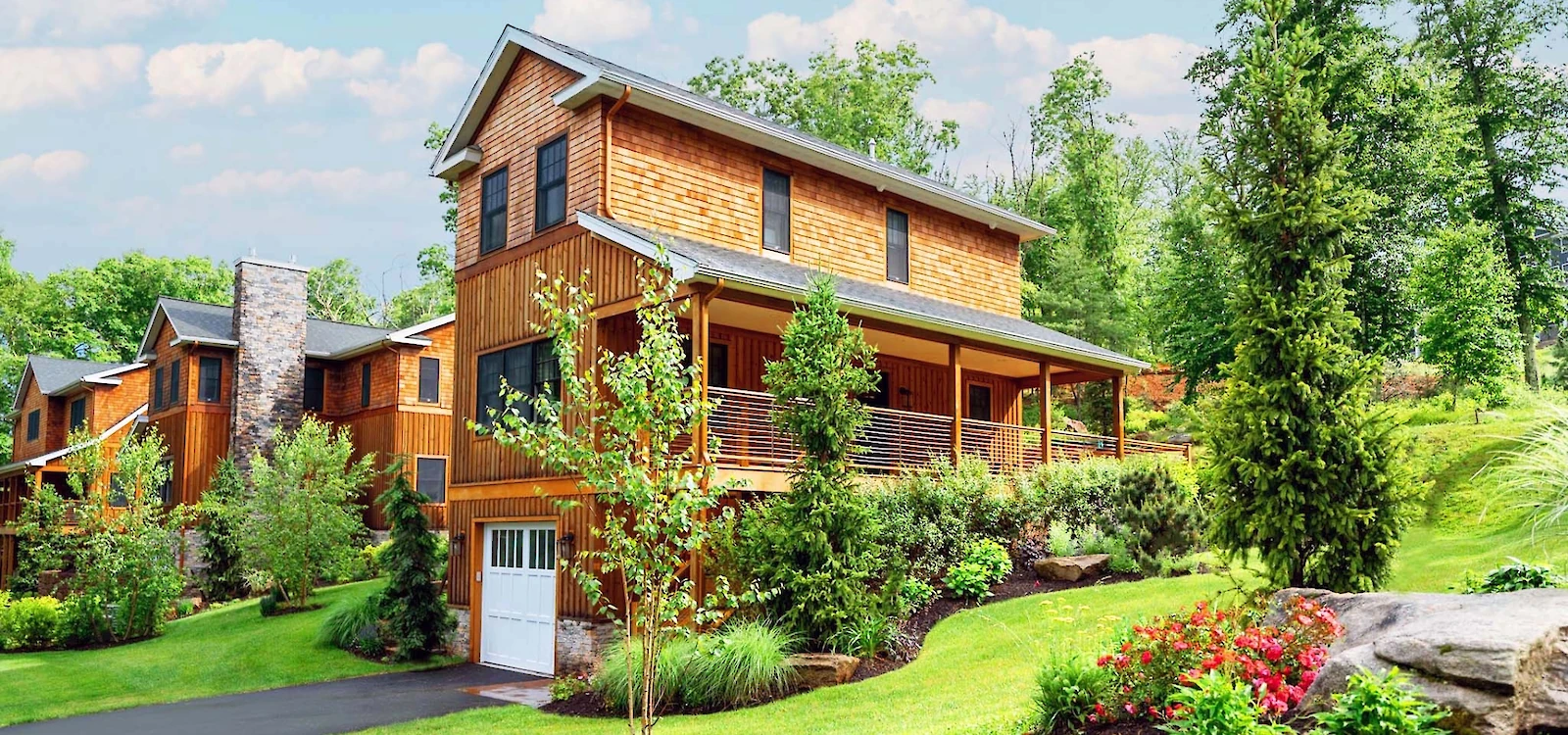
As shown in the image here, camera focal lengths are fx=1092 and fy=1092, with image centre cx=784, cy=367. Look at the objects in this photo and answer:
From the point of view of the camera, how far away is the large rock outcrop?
5.79m

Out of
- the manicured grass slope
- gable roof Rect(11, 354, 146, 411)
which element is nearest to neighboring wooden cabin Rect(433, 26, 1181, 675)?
the manicured grass slope

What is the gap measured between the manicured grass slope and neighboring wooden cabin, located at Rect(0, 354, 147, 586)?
2691 cm

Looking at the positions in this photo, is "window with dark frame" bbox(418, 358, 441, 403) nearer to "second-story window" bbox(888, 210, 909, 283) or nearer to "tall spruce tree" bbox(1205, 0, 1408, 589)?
"second-story window" bbox(888, 210, 909, 283)

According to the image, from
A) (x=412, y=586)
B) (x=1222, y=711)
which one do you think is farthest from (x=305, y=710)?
(x=1222, y=711)

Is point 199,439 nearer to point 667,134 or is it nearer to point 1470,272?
point 667,134

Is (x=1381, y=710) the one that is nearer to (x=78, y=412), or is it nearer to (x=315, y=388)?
(x=315, y=388)

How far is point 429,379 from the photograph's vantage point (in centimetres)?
2992

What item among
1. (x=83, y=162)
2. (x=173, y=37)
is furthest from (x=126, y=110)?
(x=173, y=37)

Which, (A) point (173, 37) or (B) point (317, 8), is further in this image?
(A) point (173, 37)

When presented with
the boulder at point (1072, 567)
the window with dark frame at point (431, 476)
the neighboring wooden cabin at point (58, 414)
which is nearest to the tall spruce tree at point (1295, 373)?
the boulder at point (1072, 567)

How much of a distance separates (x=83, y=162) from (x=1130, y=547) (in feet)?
388

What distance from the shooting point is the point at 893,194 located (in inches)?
834

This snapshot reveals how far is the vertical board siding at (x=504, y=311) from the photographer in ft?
50.9

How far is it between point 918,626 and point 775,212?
7.96 metres
